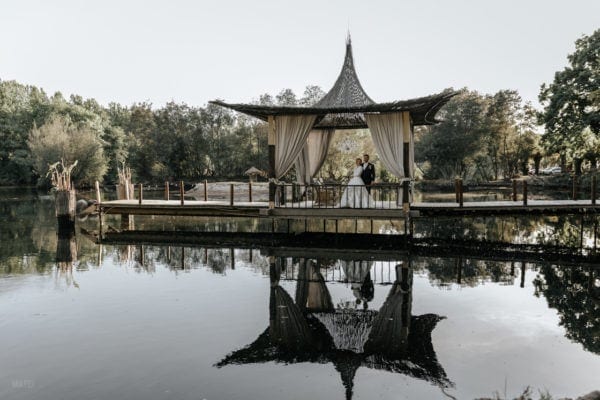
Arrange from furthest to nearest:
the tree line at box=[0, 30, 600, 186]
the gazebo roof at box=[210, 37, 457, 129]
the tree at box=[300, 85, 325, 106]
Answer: the tree line at box=[0, 30, 600, 186] → the tree at box=[300, 85, 325, 106] → the gazebo roof at box=[210, 37, 457, 129]

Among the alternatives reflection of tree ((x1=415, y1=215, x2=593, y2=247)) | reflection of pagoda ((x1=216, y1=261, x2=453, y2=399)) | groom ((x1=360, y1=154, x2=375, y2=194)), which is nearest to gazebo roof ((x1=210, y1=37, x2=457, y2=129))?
groom ((x1=360, y1=154, x2=375, y2=194))

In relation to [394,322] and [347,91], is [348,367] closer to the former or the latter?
[394,322]

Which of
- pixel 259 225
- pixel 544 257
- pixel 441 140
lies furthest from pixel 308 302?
pixel 441 140

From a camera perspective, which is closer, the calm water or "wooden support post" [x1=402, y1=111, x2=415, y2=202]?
the calm water

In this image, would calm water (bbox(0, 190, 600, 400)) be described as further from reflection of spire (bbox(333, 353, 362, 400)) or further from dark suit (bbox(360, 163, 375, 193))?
dark suit (bbox(360, 163, 375, 193))

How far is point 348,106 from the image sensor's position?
13164 millimetres

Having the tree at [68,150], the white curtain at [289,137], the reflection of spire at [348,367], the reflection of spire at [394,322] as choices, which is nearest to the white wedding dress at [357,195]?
the white curtain at [289,137]

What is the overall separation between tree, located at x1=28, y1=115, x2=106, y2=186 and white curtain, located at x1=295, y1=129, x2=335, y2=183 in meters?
29.3

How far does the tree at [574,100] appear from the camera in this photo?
23.5m

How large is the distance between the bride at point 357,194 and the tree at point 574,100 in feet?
50.4

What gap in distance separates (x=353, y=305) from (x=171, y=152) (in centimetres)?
3893

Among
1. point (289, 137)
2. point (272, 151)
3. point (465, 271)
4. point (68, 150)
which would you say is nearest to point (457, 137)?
point (289, 137)

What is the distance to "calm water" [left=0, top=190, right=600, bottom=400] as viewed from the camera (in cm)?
498

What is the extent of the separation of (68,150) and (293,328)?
3827cm
